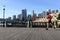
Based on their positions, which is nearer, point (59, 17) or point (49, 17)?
point (49, 17)

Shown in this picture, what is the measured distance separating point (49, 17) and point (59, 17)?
87.5 m

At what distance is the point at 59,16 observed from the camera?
A: 117062 millimetres

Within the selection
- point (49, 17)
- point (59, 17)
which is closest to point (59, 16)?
point (59, 17)

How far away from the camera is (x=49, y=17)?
29641mm

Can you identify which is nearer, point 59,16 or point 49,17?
point 49,17

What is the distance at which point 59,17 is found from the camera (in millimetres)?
116062

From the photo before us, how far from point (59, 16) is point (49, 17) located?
290 ft

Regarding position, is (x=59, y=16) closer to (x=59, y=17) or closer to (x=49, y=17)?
(x=59, y=17)
